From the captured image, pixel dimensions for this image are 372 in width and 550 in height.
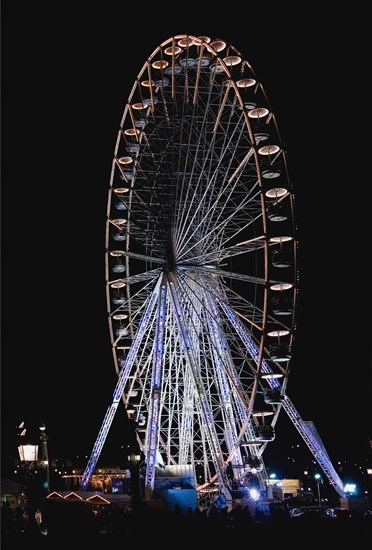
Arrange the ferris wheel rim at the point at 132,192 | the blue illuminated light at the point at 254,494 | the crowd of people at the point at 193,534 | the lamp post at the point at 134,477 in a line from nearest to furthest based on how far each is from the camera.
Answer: the crowd of people at the point at 193,534 < the lamp post at the point at 134,477 < the ferris wheel rim at the point at 132,192 < the blue illuminated light at the point at 254,494

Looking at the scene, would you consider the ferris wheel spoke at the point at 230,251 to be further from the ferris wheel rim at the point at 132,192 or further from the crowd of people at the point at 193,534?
the crowd of people at the point at 193,534

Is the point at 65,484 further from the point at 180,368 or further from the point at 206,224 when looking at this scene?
the point at 206,224

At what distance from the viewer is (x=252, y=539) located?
44.0 feet

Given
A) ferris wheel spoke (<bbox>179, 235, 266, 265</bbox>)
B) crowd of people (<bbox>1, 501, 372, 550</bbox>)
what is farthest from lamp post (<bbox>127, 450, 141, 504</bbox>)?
ferris wheel spoke (<bbox>179, 235, 266, 265</bbox>)

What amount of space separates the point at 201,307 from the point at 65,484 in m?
60.6

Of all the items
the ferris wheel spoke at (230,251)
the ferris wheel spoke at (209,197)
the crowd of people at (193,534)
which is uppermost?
the ferris wheel spoke at (209,197)

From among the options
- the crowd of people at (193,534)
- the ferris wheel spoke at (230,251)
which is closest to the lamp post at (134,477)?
the crowd of people at (193,534)

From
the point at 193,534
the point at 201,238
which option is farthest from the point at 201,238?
the point at 193,534

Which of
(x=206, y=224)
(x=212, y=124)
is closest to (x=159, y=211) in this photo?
(x=206, y=224)

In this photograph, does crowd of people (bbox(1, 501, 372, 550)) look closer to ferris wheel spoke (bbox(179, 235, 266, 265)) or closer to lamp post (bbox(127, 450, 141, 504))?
lamp post (bbox(127, 450, 141, 504))

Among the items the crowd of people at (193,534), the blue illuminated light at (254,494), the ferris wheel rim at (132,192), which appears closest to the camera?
the crowd of people at (193,534)

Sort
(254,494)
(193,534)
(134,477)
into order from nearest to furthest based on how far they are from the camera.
→ (193,534) → (134,477) → (254,494)

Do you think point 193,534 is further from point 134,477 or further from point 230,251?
point 230,251

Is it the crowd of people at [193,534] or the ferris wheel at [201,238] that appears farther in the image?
the ferris wheel at [201,238]
